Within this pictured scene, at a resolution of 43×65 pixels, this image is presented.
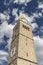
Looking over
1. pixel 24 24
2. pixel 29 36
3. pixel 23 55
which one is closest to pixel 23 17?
pixel 24 24

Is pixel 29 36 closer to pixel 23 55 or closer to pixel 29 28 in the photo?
pixel 29 28

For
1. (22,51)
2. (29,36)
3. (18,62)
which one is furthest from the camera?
(29,36)

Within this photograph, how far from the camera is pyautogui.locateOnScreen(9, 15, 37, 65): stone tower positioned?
3416 centimetres

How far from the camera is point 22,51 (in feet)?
115

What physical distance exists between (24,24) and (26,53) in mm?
8678

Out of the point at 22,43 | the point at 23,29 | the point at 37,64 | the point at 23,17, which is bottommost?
the point at 37,64

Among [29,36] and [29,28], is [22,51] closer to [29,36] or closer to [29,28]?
[29,36]

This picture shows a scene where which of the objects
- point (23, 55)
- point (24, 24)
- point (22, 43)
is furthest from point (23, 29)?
point (23, 55)

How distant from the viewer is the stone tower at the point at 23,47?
34.2 meters

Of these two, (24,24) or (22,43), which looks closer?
(22,43)

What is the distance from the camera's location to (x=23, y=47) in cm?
3597

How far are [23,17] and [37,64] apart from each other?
14629 millimetres

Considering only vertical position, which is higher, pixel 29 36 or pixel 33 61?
pixel 29 36

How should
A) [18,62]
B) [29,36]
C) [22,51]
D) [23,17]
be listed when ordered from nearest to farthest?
[18,62], [22,51], [29,36], [23,17]
